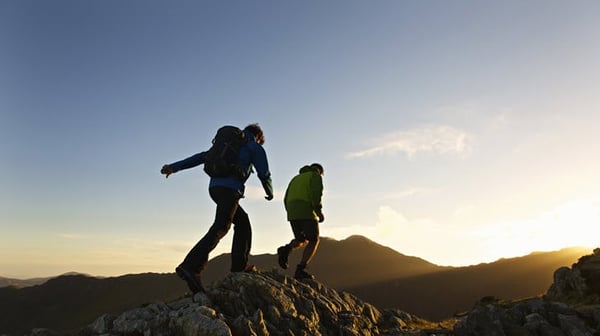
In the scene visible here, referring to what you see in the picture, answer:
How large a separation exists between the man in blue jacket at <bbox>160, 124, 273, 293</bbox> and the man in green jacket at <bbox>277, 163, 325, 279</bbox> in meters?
2.00

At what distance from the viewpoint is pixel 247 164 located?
8.17 m

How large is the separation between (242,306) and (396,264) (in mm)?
126615

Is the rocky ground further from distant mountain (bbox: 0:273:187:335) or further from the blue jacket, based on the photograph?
distant mountain (bbox: 0:273:187:335)

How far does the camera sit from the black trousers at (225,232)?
742 cm

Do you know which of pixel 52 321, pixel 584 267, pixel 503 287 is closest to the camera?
pixel 584 267

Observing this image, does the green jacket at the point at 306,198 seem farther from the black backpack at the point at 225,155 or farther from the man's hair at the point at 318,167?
the black backpack at the point at 225,155

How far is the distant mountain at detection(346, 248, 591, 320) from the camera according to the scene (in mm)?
81250

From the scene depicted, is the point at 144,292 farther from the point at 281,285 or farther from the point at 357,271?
the point at 281,285

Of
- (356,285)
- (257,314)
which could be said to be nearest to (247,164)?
(257,314)

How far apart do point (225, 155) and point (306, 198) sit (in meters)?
3.49

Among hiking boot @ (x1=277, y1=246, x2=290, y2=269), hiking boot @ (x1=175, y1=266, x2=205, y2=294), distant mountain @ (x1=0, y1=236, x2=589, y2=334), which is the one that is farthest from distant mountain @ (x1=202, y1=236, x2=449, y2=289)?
hiking boot @ (x1=175, y1=266, x2=205, y2=294)

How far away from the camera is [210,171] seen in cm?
796

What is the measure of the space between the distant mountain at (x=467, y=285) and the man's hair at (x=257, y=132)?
248 feet

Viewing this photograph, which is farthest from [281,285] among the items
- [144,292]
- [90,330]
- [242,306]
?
[144,292]
